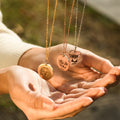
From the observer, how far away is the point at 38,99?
0.68m

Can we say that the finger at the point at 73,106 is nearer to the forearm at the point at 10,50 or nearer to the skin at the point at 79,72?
the skin at the point at 79,72

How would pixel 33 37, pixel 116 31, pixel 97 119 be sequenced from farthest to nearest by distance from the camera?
pixel 116 31 → pixel 33 37 → pixel 97 119

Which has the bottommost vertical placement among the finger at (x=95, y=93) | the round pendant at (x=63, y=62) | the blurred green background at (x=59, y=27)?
the blurred green background at (x=59, y=27)

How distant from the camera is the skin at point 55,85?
0.67 m

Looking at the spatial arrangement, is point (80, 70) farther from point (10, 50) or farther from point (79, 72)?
point (10, 50)

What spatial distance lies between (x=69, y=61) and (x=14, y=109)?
1.01 m

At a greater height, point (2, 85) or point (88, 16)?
point (2, 85)

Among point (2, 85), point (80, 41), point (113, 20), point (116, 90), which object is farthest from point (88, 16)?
point (2, 85)

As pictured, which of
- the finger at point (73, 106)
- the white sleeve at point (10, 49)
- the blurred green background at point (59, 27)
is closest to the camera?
the finger at point (73, 106)

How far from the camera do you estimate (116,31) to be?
2654 millimetres

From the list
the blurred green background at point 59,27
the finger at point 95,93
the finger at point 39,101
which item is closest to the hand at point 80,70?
the finger at point 95,93

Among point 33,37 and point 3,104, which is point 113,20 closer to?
point 33,37

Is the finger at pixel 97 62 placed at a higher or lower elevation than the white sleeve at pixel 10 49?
higher

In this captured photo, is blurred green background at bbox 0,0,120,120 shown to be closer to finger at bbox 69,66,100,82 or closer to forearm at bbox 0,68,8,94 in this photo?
finger at bbox 69,66,100,82
